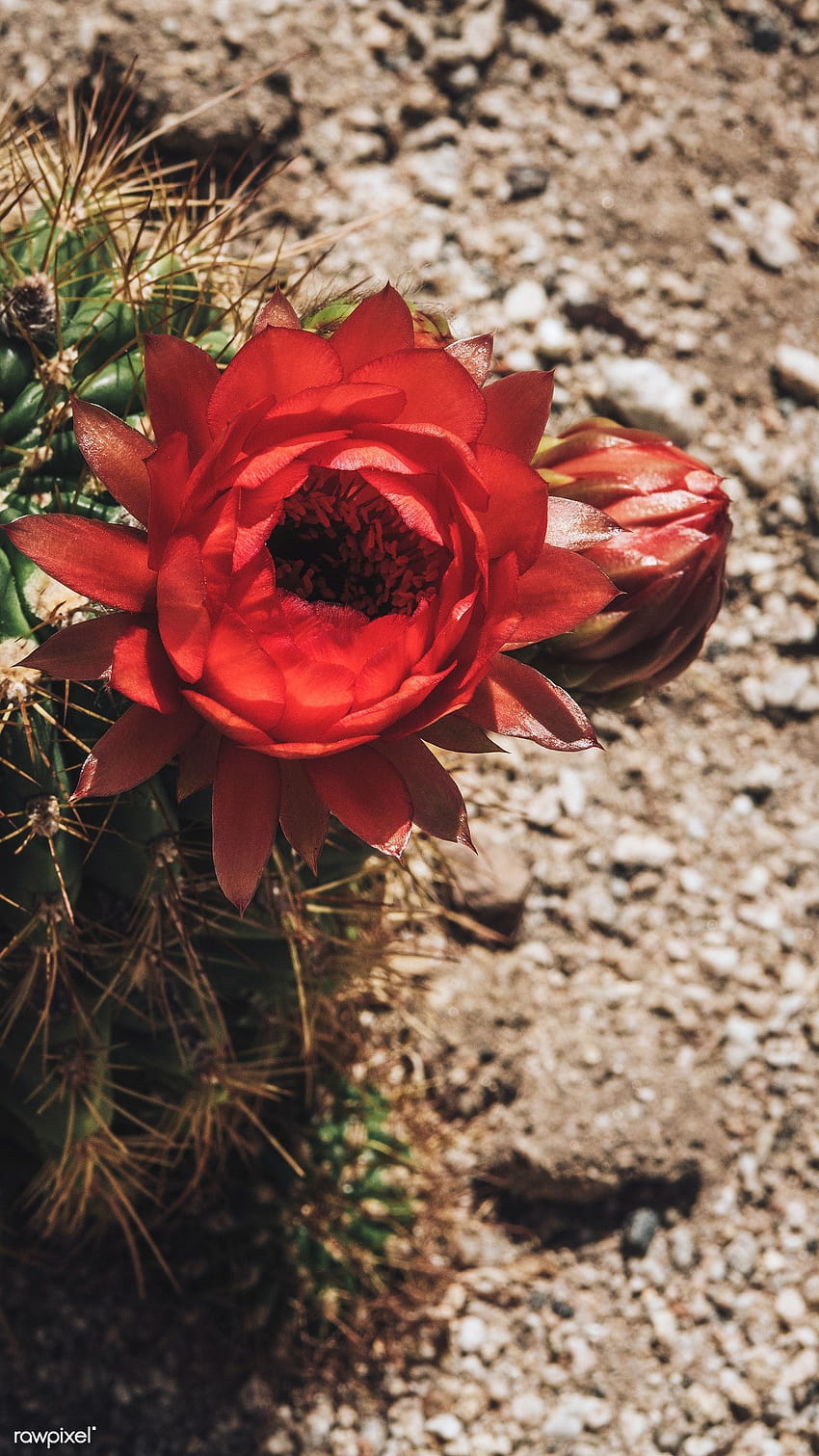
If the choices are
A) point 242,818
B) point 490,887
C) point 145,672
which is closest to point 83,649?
point 145,672

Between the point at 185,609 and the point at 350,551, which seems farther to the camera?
the point at 350,551

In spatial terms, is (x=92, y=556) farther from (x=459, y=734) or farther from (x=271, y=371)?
(x=459, y=734)

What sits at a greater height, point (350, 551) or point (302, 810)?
point (350, 551)

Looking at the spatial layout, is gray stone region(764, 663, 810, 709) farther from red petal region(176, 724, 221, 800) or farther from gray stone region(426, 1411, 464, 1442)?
red petal region(176, 724, 221, 800)

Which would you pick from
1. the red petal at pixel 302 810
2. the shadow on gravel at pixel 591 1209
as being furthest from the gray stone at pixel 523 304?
the red petal at pixel 302 810

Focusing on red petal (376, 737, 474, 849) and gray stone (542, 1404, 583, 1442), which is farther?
Result: gray stone (542, 1404, 583, 1442)

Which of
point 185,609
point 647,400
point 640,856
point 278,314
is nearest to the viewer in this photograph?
point 185,609

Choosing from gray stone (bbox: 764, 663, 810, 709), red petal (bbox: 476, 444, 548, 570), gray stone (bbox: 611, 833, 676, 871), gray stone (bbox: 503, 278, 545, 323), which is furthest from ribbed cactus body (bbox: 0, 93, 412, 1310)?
gray stone (bbox: 764, 663, 810, 709)

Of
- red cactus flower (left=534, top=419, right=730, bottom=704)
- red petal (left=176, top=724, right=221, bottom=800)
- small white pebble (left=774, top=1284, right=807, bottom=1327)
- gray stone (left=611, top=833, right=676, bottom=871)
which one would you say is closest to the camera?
red petal (left=176, top=724, right=221, bottom=800)
